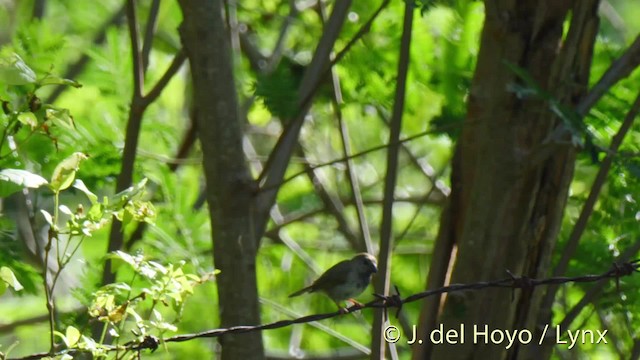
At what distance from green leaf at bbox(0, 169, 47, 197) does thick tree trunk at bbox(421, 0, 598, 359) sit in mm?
1838

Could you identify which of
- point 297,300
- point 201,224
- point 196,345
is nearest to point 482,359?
point 201,224

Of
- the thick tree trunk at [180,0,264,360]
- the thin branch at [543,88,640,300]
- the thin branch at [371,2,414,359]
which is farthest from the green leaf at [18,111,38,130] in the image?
the thin branch at [543,88,640,300]

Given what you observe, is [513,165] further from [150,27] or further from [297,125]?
[150,27]

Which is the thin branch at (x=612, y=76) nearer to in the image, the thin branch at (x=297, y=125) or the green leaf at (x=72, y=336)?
the thin branch at (x=297, y=125)

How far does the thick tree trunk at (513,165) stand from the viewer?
361 cm

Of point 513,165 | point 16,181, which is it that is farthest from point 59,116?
point 513,165

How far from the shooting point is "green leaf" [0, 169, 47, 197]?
2.27 metres

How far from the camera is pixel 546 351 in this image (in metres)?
3.83

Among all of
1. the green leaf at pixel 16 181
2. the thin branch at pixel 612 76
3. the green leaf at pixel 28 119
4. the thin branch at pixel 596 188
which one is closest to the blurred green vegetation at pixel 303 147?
the thin branch at pixel 596 188

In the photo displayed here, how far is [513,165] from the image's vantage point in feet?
11.8

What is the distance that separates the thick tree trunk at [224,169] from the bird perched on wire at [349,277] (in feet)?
4.06

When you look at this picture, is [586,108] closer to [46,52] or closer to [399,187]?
Result: [46,52]

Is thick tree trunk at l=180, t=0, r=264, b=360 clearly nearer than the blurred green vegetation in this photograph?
Yes

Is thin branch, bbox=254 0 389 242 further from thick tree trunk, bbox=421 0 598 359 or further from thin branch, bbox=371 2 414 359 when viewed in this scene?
thick tree trunk, bbox=421 0 598 359
